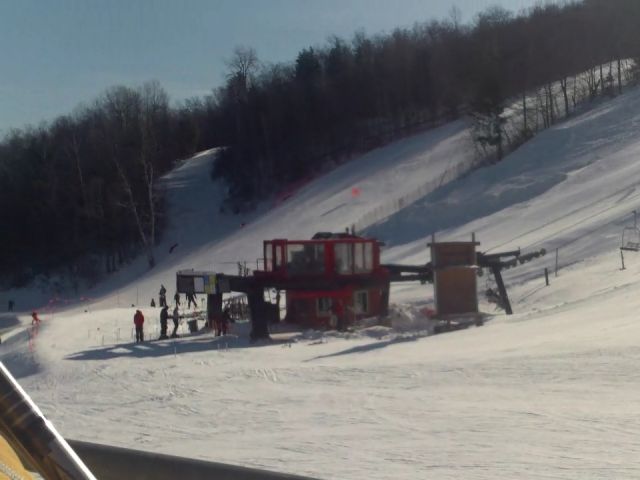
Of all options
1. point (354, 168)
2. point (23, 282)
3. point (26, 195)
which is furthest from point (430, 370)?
point (26, 195)

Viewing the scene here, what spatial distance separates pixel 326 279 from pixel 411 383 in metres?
12.9

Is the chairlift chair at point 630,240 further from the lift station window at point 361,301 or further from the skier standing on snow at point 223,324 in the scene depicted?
the skier standing on snow at point 223,324

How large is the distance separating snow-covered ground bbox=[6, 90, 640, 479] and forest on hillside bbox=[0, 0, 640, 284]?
30041mm

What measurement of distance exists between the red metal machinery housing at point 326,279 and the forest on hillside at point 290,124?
3604 cm

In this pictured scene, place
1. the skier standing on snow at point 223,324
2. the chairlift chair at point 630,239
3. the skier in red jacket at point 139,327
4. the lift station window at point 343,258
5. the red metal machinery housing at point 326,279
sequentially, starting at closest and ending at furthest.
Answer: the skier in red jacket at point 139,327 < the skier standing on snow at point 223,324 < the red metal machinery housing at point 326,279 < the lift station window at point 343,258 < the chairlift chair at point 630,239

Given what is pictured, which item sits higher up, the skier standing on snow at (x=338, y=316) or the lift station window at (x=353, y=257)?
the lift station window at (x=353, y=257)

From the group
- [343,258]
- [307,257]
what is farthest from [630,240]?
[307,257]

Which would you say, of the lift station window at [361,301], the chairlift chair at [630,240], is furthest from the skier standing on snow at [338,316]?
the chairlift chair at [630,240]

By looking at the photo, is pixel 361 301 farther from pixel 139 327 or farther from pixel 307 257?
pixel 139 327

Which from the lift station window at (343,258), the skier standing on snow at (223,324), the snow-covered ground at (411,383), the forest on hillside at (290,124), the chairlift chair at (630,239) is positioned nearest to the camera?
the snow-covered ground at (411,383)

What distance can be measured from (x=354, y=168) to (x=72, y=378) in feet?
178

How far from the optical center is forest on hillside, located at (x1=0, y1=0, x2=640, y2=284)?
7125 centimetres

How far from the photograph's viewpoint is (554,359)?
48.6ft

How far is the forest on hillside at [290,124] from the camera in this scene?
7125 cm
